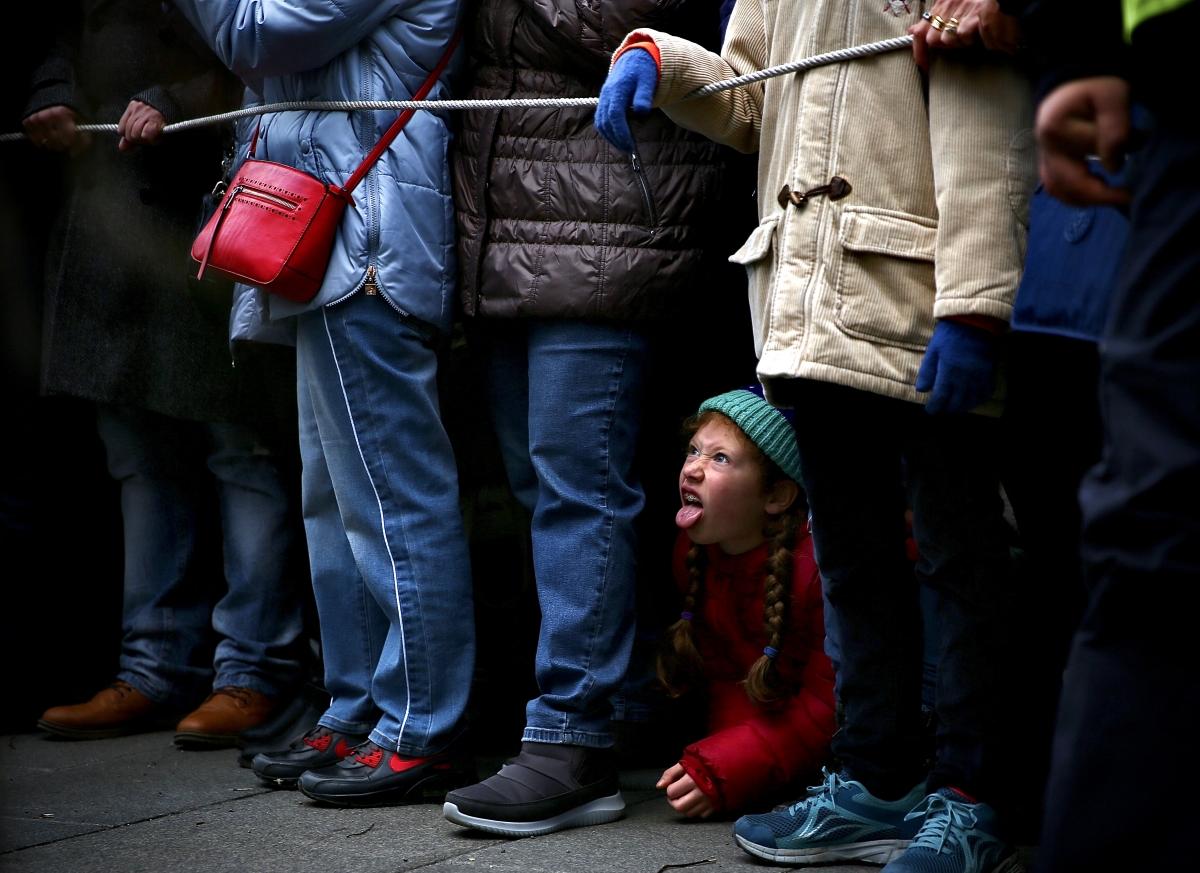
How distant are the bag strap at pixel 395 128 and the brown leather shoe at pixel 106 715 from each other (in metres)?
1.71

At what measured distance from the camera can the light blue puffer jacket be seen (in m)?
2.61

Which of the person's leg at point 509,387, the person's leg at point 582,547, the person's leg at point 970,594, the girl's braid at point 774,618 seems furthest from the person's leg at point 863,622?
the person's leg at point 509,387

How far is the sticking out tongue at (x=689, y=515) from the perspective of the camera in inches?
107

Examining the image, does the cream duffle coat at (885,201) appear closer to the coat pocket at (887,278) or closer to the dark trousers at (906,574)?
the coat pocket at (887,278)

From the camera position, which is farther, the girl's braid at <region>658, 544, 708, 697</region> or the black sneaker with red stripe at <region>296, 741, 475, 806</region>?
the girl's braid at <region>658, 544, 708, 697</region>

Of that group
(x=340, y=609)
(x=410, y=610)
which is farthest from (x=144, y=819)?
(x=410, y=610)

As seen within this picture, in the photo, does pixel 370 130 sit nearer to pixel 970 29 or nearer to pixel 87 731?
pixel 970 29

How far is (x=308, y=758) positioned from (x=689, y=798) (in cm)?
91

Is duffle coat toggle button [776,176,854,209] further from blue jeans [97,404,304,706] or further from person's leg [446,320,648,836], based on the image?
blue jeans [97,404,304,706]

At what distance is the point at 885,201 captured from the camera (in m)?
2.00

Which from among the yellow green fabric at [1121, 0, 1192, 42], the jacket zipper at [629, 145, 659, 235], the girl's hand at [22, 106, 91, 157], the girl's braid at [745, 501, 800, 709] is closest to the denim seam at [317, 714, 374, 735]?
the girl's braid at [745, 501, 800, 709]

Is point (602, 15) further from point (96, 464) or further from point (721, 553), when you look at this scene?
point (96, 464)

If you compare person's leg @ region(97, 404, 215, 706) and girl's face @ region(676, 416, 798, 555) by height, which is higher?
girl's face @ region(676, 416, 798, 555)

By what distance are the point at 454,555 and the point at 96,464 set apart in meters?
1.76
